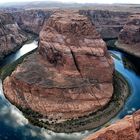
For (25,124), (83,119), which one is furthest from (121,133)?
(25,124)

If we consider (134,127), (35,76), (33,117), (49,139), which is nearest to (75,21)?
(35,76)

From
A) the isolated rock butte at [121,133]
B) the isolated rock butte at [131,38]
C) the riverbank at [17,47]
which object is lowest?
the riverbank at [17,47]

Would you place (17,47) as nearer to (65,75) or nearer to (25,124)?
(65,75)

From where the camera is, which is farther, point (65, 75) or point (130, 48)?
point (130, 48)

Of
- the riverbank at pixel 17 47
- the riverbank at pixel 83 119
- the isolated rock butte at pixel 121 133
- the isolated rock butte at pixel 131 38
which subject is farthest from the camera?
the isolated rock butte at pixel 131 38

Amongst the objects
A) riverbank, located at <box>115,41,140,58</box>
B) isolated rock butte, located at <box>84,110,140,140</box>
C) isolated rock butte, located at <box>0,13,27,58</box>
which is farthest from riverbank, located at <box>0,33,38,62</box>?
isolated rock butte, located at <box>84,110,140,140</box>

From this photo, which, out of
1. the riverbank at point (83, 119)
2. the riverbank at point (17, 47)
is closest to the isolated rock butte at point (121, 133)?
the riverbank at point (83, 119)

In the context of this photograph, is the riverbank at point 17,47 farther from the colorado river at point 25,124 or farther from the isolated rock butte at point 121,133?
the isolated rock butte at point 121,133
